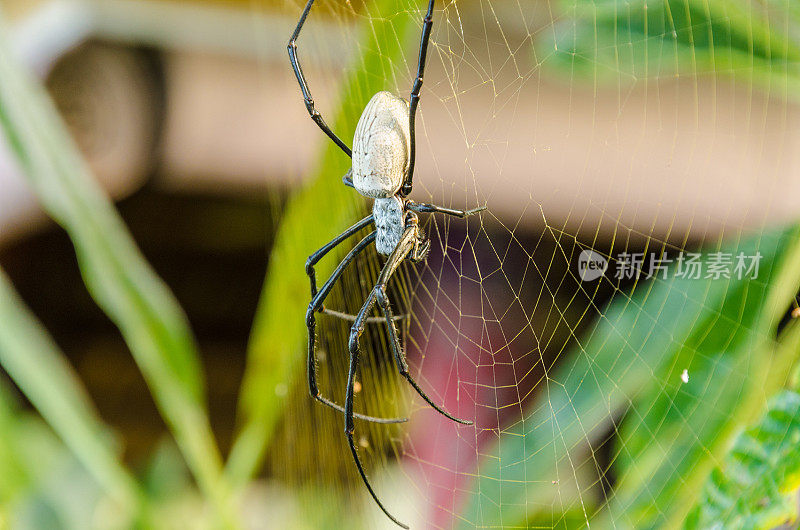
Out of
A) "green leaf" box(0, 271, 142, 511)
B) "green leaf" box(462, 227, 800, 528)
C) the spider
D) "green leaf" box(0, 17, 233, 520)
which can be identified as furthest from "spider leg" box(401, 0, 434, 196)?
"green leaf" box(0, 271, 142, 511)

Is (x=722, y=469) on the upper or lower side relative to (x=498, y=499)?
upper

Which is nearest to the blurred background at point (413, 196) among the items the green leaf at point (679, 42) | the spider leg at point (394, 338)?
the green leaf at point (679, 42)

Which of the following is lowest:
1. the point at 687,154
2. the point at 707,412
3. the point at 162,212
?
the point at 162,212

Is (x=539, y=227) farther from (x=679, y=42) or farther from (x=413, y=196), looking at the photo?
(x=679, y=42)

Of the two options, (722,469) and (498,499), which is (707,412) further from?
(498,499)

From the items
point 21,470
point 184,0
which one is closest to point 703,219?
point 21,470

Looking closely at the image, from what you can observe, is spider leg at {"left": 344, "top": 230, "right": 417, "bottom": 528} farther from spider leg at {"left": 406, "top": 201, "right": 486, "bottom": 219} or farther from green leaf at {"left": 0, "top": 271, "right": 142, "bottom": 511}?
green leaf at {"left": 0, "top": 271, "right": 142, "bottom": 511}
